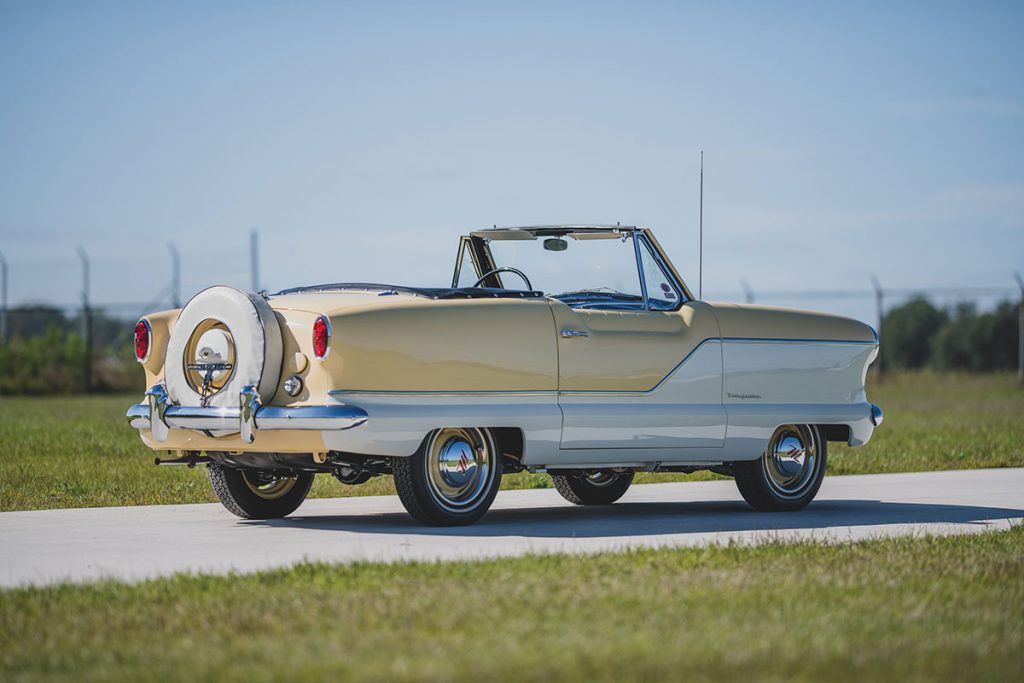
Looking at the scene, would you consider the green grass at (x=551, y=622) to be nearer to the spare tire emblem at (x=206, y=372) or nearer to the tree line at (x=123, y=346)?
the spare tire emblem at (x=206, y=372)

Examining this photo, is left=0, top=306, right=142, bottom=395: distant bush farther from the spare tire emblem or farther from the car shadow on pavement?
the spare tire emblem

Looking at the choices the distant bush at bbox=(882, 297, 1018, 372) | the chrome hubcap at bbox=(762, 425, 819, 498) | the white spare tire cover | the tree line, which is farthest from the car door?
the distant bush at bbox=(882, 297, 1018, 372)

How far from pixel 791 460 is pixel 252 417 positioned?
4080mm

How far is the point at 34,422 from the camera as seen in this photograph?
22.2 m

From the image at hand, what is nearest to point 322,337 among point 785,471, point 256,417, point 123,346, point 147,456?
point 256,417

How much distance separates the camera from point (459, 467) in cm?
1007

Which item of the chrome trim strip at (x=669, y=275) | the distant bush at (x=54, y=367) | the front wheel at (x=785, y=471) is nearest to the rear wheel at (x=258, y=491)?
the chrome trim strip at (x=669, y=275)

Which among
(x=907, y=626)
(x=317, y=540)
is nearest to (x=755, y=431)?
(x=317, y=540)

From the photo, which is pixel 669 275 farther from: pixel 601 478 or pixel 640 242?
pixel 601 478

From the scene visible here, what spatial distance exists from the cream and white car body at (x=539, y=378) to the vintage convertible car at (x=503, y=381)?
13 millimetres

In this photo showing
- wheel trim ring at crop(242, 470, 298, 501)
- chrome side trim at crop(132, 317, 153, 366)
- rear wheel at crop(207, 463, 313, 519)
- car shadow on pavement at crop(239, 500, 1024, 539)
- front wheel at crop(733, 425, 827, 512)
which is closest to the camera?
car shadow on pavement at crop(239, 500, 1024, 539)

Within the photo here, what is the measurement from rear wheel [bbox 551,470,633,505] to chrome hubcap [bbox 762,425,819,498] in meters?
1.19

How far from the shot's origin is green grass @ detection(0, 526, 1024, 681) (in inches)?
225

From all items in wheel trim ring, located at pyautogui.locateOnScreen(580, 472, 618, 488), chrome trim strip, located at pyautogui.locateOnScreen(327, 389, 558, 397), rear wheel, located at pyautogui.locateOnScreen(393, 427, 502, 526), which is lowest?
wheel trim ring, located at pyautogui.locateOnScreen(580, 472, 618, 488)
